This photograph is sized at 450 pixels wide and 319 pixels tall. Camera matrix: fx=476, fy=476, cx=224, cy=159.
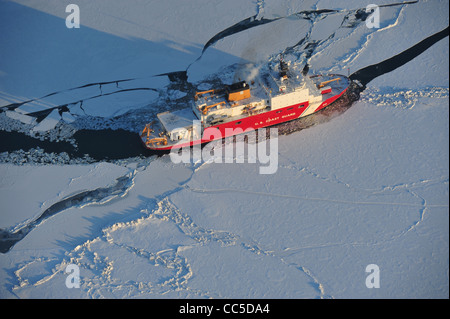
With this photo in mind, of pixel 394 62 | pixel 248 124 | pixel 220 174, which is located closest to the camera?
pixel 220 174

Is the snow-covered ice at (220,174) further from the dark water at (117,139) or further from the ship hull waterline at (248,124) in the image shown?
the ship hull waterline at (248,124)

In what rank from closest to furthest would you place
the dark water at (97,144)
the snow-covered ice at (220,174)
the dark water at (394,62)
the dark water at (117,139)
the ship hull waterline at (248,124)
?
1. the snow-covered ice at (220,174)
2. the dark water at (117,139)
3. the ship hull waterline at (248,124)
4. the dark water at (97,144)
5. the dark water at (394,62)

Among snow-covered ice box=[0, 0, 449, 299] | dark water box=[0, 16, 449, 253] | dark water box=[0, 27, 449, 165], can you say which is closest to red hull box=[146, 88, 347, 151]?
dark water box=[0, 16, 449, 253]

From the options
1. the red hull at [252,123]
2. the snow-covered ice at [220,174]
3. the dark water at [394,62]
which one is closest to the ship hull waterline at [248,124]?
the red hull at [252,123]

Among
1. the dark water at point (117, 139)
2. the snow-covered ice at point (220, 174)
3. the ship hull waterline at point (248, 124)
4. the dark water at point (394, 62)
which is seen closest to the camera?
the snow-covered ice at point (220, 174)

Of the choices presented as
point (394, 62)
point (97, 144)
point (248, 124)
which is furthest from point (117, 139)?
point (394, 62)

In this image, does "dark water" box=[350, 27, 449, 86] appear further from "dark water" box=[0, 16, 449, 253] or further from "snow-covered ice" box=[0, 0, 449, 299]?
"snow-covered ice" box=[0, 0, 449, 299]

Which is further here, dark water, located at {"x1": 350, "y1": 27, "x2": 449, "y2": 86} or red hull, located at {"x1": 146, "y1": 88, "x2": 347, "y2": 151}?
dark water, located at {"x1": 350, "y1": 27, "x2": 449, "y2": 86}

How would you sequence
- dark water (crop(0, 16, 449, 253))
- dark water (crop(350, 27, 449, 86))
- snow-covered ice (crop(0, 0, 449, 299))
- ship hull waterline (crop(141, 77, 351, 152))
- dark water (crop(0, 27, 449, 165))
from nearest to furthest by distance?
snow-covered ice (crop(0, 0, 449, 299)) < dark water (crop(0, 16, 449, 253)) < ship hull waterline (crop(141, 77, 351, 152)) < dark water (crop(0, 27, 449, 165)) < dark water (crop(350, 27, 449, 86))

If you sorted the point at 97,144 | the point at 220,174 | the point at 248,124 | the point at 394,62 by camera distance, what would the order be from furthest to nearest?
1. the point at 394,62
2. the point at 97,144
3. the point at 248,124
4. the point at 220,174

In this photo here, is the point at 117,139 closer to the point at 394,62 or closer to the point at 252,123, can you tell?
the point at 252,123
